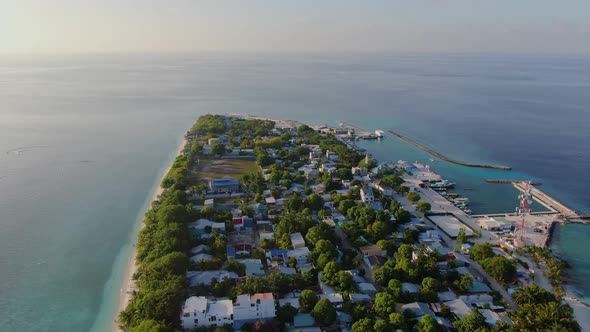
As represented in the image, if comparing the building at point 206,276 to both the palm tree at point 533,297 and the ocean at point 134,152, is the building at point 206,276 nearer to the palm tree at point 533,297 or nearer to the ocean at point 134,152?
the ocean at point 134,152

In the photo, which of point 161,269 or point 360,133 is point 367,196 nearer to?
point 161,269

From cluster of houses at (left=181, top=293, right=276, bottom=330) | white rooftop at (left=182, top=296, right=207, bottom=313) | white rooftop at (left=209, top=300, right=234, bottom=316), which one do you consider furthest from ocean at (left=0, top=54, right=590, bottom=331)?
white rooftop at (left=209, top=300, right=234, bottom=316)

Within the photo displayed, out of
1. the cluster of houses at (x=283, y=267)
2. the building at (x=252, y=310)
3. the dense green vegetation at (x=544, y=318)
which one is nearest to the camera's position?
the dense green vegetation at (x=544, y=318)

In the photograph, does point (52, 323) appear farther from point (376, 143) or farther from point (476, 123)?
point (476, 123)

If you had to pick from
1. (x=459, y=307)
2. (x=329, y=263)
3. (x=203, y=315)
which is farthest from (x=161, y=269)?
(x=459, y=307)

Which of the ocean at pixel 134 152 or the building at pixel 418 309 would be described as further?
the ocean at pixel 134 152

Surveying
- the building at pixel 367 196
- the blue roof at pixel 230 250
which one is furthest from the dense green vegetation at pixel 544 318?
the blue roof at pixel 230 250

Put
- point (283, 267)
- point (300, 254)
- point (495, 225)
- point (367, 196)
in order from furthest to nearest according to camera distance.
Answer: point (367, 196), point (495, 225), point (300, 254), point (283, 267)
